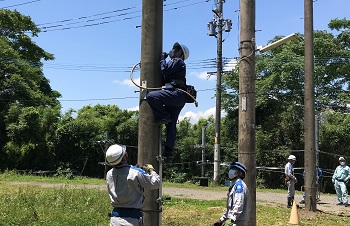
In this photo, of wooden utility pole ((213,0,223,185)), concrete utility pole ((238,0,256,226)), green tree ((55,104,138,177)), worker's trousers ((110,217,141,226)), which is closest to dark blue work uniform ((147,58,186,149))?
worker's trousers ((110,217,141,226))

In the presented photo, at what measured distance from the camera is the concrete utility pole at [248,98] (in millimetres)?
6504

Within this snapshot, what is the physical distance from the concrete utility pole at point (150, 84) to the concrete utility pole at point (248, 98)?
2.50 meters

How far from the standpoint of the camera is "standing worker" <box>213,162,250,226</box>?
5.56 m

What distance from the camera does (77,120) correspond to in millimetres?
26484

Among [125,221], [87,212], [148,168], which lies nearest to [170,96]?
[148,168]

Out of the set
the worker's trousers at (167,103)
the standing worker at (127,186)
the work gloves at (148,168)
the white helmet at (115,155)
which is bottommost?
the standing worker at (127,186)

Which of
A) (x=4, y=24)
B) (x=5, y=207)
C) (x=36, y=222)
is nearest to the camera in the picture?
(x=36, y=222)

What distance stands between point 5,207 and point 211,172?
60.5ft

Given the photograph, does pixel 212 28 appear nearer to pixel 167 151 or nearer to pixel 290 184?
pixel 290 184

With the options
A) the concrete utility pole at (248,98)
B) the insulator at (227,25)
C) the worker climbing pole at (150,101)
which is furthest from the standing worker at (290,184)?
the insulator at (227,25)

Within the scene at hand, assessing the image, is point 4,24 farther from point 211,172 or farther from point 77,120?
point 211,172

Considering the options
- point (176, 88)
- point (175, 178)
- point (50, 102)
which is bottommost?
point (175, 178)

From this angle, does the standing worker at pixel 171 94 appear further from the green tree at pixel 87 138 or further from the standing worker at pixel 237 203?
the green tree at pixel 87 138

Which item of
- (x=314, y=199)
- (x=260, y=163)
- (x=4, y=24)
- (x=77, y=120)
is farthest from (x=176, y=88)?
(x=4, y=24)
